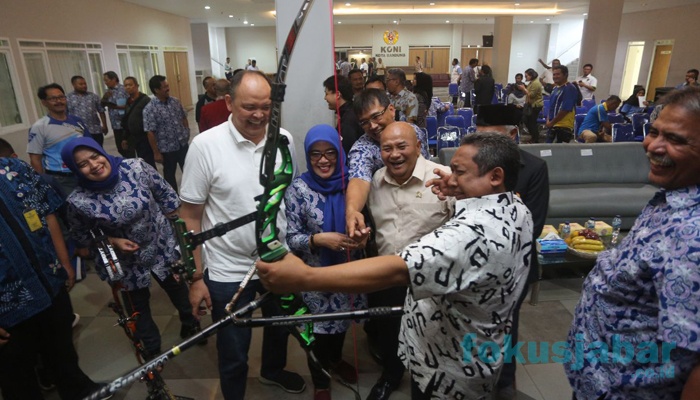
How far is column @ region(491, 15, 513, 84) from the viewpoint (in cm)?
1555

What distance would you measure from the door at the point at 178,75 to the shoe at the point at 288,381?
510 inches

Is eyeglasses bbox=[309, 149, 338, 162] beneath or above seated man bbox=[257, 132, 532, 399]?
above

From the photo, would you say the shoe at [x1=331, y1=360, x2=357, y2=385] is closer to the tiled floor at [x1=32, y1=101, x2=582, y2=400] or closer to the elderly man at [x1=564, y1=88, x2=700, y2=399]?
the tiled floor at [x1=32, y1=101, x2=582, y2=400]

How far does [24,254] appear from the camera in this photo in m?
1.65

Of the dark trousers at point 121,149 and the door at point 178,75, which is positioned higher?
the door at point 178,75

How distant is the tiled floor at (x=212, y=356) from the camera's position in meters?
2.21

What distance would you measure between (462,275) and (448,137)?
185 inches

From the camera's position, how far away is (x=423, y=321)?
128 cm

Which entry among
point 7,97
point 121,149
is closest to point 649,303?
point 121,149

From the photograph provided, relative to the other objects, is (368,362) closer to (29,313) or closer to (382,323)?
(382,323)

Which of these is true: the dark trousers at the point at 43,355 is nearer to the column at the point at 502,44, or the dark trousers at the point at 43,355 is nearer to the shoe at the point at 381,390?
the shoe at the point at 381,390

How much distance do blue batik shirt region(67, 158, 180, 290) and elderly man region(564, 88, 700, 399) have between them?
1790 mm

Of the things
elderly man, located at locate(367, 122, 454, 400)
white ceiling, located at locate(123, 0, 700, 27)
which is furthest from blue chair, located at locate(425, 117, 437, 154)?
white ceiling, located at locate(123, 0, 700, 27)

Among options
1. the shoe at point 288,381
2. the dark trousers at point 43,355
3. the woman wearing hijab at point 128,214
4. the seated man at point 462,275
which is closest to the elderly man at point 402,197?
the seated man at point 462,275
